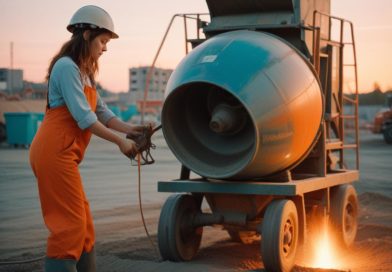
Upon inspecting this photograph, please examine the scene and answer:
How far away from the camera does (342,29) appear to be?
807 cm

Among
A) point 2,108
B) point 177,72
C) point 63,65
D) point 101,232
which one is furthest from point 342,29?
point 2,108

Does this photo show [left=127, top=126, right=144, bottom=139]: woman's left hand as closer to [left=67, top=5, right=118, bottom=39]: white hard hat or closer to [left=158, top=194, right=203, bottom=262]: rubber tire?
[left=67, top=5, right=118, bottom=39]: white hard hat

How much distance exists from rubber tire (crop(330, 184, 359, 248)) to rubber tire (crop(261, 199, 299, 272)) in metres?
1.39

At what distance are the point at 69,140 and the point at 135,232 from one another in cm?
443

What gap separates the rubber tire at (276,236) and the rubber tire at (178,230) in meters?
0.95

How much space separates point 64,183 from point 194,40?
3.53m

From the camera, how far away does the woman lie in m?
4.36

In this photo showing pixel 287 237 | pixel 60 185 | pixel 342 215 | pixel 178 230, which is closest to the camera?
pixel 60 185

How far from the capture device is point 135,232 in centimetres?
870

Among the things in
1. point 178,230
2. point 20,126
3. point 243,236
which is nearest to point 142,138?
point 178,230

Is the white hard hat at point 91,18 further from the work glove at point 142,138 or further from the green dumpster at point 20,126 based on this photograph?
the green dumpster at point 20,126

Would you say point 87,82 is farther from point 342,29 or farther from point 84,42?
point 342,29

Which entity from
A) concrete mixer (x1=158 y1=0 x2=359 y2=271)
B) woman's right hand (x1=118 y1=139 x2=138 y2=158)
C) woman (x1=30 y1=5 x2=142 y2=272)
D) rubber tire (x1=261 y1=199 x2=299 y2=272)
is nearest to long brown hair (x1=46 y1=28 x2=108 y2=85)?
woman (x1=30 y1=5 x2=142 y2=272)

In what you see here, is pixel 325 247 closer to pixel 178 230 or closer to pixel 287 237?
pixel 287 237
